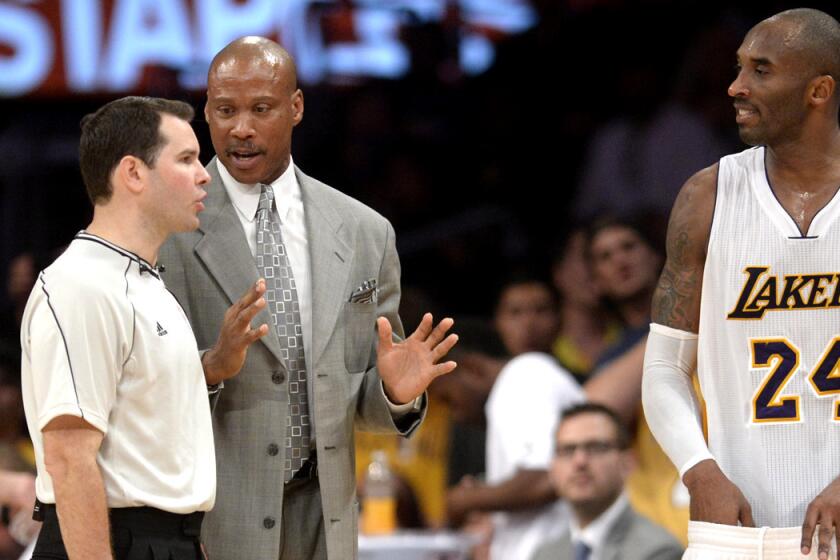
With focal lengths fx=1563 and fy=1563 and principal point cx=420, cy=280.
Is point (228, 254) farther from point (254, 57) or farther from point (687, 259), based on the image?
point (687, 259)

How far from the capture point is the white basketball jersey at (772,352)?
13.5 feet

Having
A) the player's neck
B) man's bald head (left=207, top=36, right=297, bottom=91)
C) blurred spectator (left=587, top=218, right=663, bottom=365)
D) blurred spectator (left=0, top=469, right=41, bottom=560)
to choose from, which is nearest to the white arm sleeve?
the player's neck

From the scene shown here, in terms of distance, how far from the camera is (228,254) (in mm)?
4289

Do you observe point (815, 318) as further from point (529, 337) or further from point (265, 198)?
point (529, 337)

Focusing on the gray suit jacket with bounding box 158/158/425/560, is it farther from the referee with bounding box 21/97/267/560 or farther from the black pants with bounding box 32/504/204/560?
the black pants with bounding box 32/504/204/560

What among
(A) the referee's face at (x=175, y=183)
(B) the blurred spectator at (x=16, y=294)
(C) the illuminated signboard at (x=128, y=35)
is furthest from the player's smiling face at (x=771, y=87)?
(C) the illuminated signboard at (x=128, y=35)

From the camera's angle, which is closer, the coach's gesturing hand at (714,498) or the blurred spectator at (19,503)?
the coach's gesturing hand at (714,498)

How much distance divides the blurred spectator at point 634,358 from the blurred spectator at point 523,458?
0.22 metres

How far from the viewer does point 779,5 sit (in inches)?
369

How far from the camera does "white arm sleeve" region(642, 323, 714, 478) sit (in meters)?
4.16

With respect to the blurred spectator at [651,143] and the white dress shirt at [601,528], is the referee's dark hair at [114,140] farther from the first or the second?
Answer: the blurred spectator at [651,143]

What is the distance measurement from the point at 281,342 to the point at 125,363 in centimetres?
64

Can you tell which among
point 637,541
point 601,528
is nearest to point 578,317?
point 601,528

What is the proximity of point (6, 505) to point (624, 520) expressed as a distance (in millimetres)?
2706
